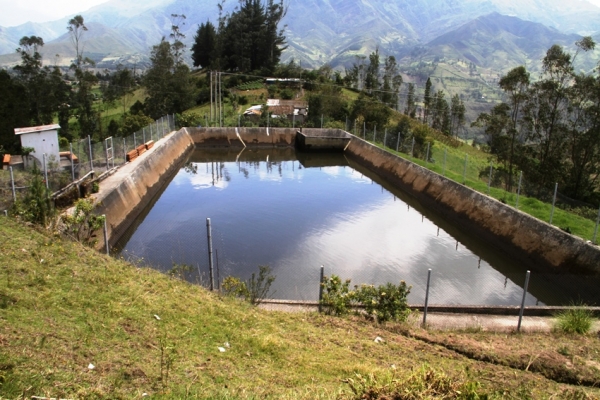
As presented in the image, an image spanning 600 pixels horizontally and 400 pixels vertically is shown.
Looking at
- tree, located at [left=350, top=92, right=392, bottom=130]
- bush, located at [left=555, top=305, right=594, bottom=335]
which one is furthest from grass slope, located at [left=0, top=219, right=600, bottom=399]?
tree, located at [left=350, top=92, right=392, bottom=130]

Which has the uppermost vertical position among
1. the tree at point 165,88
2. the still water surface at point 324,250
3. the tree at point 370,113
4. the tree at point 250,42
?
the tree at point 250,42

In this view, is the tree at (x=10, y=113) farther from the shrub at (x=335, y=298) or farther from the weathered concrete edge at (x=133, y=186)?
the shrub at (x=335, y=298)

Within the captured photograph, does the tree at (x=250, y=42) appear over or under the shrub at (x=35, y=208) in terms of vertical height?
over

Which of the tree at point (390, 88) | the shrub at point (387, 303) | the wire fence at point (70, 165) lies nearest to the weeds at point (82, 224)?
the wire fence at point (70, 165)

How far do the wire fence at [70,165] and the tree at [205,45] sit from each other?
156 ft

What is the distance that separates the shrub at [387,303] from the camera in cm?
873

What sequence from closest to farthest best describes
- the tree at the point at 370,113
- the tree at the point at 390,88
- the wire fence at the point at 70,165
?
1. the wire fence at the point at 70,165
2. the tree at the point at 370,113
3. the tree at the point at 390,88

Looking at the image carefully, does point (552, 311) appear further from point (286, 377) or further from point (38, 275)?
point (38, 275)

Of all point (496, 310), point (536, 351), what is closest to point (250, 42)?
point (496, 310)

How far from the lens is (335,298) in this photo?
8.96 metres

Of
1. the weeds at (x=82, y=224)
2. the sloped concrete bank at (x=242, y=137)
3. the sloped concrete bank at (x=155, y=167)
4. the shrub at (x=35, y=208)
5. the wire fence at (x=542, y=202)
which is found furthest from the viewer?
the sloped concrete bank at (x=242, y=137)

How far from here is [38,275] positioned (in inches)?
281

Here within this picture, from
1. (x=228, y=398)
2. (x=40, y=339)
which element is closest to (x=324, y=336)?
(x=228, y=398)

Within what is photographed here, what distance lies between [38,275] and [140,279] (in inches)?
64.5
